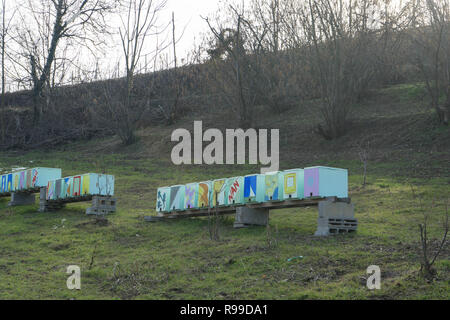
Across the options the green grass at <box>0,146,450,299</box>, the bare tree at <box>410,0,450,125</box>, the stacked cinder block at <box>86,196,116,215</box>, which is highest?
the bare tree at <box>410,0,450,125</box>

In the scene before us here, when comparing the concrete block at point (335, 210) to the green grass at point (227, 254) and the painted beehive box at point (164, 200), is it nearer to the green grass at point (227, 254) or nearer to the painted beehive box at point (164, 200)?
the green grass at point (227, 254)

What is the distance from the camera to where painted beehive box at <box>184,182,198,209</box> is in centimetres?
1771

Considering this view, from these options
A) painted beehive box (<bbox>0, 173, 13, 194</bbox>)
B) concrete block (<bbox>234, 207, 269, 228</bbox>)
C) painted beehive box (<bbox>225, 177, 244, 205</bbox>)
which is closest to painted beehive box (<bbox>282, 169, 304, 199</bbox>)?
concrete block (<bbox>234, 207, 269, 228</bbox>)

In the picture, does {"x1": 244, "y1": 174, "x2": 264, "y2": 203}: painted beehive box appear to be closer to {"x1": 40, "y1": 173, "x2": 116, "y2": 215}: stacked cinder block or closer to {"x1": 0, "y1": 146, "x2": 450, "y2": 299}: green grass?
{"x1": 0, "y1": 146, "x2": 450, "y2": 299}: green grass

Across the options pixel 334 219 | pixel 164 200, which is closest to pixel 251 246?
pixel 334 219

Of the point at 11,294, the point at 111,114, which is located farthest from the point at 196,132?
the point at 11,294

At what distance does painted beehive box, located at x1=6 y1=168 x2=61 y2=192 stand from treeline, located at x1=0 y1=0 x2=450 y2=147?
1217 cm

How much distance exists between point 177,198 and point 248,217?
3581 mm

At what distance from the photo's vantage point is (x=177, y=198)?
1845 cm

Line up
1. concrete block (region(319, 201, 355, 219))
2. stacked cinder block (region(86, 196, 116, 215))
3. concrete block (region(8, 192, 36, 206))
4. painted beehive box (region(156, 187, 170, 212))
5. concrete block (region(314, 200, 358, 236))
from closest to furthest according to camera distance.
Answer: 1. concrete block (region(314, 200, 358, 236))
2. concrete block (region(319, 201, 355, 219))
3. painted beehive box (region(156, 187, 170, 212))
4. stacked cinder block (region(86, 196, 116, 215))
5. concrete block (region(8, 192, 36, 206))

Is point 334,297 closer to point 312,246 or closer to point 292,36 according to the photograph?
point 312,246

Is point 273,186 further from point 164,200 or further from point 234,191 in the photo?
point 164,200

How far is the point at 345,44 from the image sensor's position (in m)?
27.1

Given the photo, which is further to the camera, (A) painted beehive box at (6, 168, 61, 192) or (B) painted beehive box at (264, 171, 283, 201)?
(A) painted beehive box at (6, 168, 61, 192)
